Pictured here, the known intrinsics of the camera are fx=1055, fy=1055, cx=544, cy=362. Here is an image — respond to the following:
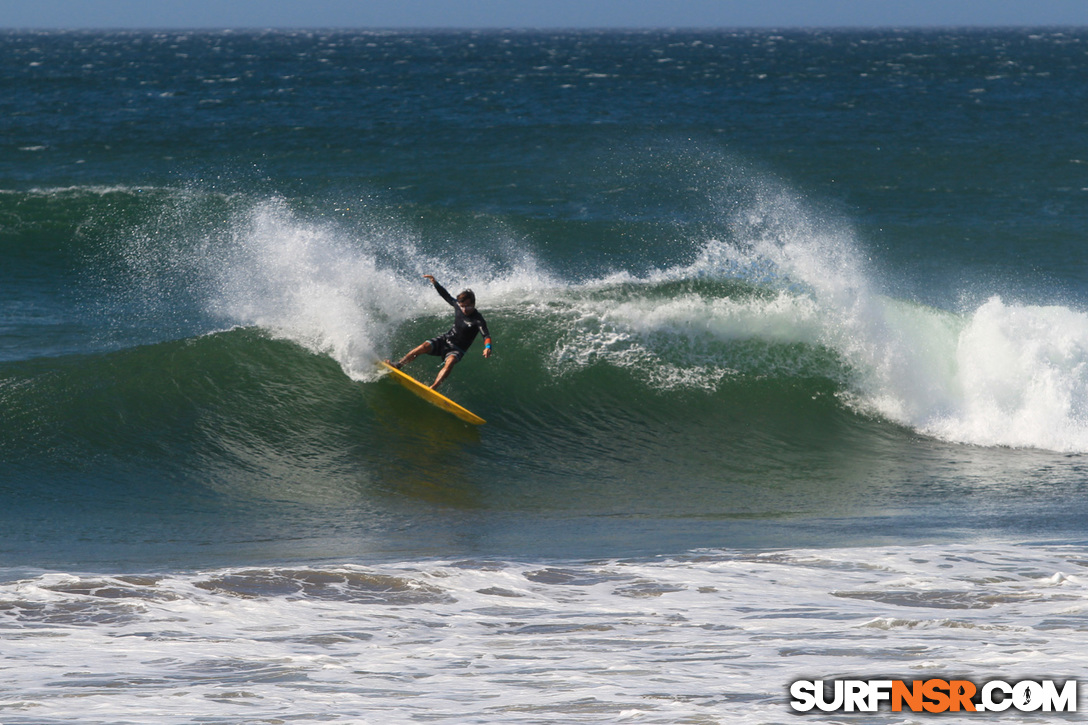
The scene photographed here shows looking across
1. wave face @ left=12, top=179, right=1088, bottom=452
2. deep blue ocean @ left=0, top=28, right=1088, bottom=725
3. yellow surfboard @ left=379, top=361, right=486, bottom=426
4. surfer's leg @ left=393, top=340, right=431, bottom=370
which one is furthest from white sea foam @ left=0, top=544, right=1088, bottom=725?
wave face @ left=12, top=179, right=1088, bottom=452

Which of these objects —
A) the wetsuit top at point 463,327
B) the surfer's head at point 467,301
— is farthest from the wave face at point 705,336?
the surfer's head at point 467,301

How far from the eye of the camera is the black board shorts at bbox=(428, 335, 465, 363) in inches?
428

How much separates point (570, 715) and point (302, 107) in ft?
126

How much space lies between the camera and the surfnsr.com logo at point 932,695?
4797mm

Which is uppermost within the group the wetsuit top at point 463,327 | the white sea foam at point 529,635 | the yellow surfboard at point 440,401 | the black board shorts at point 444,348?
the wetsuit top at point 463,327

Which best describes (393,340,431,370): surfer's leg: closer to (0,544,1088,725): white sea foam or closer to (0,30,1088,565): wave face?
(0,30,1088,565): wave face

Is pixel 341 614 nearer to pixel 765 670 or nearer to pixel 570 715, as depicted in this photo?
pixel 570 715

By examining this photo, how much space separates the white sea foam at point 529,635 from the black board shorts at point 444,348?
13.2 ft

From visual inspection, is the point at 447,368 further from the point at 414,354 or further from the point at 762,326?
the point at 762,326

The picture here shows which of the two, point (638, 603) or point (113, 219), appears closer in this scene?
point (638, 603)

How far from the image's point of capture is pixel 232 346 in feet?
39.2

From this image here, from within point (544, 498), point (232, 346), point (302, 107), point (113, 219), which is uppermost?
point (302, 107)

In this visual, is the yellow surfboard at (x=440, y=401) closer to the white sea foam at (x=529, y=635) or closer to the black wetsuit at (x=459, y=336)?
the black wetsuit at (x=459, y=336)

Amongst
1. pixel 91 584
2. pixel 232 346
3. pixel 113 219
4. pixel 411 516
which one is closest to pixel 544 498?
pixel 411 516
